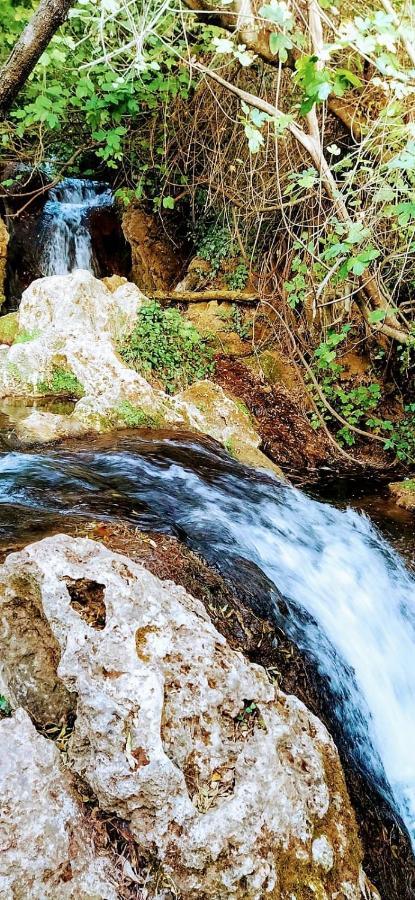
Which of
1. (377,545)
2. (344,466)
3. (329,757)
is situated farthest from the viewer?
(344,466)

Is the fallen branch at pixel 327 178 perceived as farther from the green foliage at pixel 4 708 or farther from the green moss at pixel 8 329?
the green foliage at pixel 4 708

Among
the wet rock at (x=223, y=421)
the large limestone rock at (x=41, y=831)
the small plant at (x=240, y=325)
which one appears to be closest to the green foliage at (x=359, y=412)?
the small plant at (x=240, y=325)

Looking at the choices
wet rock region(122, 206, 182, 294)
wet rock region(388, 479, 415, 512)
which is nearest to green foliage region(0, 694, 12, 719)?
wet rock region(388, 479, 415, 512)

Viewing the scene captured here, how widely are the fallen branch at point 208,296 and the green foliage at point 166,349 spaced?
892 millimetres

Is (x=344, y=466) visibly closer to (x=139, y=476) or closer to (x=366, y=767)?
(x=139, y=476)

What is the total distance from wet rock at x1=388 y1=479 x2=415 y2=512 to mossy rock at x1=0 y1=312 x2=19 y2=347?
4.44m

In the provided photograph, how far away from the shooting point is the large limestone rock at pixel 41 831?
139cm

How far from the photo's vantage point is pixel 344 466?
5832 mm

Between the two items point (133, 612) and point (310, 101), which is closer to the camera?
point (133, 612)

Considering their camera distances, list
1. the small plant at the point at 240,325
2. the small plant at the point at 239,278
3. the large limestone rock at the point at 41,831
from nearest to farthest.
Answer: the large limestone rock at the point at 41,831
the small plant at the point at 240,325
the small plant at the point at 239,278

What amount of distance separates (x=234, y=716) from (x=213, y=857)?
390 millimetres

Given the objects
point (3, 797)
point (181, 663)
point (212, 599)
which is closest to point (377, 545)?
point (212, 599)

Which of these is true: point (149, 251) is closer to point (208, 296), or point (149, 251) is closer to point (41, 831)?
point (208, 296)

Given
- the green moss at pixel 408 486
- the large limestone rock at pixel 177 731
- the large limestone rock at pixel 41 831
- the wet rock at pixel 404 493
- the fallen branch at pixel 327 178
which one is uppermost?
the fallen branch at pixel 327 178
